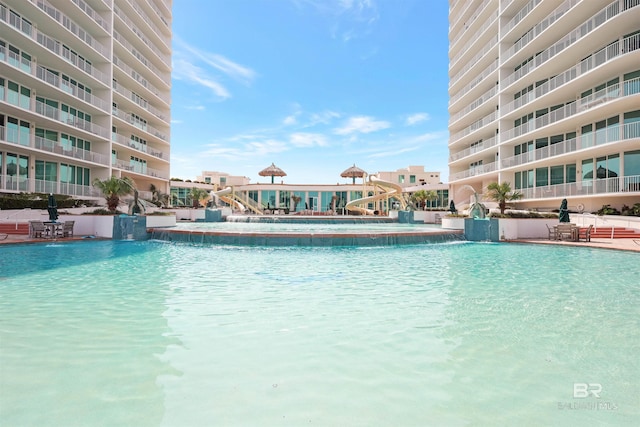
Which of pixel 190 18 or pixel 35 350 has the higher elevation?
pixel 190 18

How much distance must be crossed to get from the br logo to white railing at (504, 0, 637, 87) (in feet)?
81.0

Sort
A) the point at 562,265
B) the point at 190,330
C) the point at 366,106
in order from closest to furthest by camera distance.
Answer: the point at 190,330 < the point at 562,265 < the point at 366,106

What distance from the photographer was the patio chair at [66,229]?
600 inches

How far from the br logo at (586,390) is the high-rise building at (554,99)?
70.7ft

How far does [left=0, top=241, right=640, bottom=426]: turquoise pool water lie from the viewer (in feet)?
8.65

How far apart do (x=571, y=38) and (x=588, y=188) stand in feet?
32.7

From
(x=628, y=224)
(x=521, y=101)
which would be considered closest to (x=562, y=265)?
(x=628, y=224)

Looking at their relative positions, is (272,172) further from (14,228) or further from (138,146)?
(14,228)

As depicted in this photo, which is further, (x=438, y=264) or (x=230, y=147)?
(x=230, y=147)

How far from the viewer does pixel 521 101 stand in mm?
29016

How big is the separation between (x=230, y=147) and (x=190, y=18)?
19.3 m

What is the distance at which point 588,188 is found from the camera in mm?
22734

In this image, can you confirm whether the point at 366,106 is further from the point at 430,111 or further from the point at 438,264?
the point at 438,264
